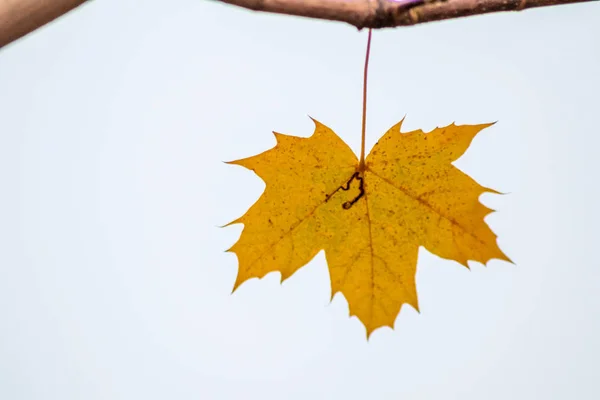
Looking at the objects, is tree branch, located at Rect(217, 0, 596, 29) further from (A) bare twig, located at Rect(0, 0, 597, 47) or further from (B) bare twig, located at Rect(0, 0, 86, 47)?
(B) bare twig, located at Rect(0, 0, 86, 47)

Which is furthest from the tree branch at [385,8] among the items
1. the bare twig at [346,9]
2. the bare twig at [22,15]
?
the bare twig at [22,15]

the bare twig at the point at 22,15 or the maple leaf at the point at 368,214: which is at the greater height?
the bare twig at the point at 22,15

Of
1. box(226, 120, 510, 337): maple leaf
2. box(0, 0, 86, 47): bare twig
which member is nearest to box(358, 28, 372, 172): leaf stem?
box(226, 120, 510, 337): maple leaf

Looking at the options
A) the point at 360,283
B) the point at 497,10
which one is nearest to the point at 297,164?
the point at 360,283

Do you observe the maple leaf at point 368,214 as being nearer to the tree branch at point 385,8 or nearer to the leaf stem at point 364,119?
the leaf stem at point 364,119

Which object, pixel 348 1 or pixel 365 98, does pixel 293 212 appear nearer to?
pixel 365 98

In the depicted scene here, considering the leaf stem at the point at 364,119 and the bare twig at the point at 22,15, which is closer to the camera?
the bare twig at the point at 22,15

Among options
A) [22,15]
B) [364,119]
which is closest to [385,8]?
[364,119]

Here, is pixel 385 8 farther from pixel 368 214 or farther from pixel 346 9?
pixel 368 214
